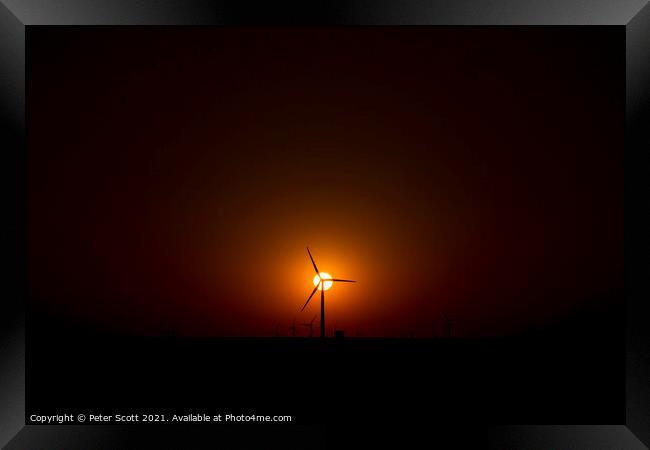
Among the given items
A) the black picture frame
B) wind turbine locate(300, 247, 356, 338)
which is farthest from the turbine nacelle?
the black picture frame

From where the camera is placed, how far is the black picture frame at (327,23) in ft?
7.82

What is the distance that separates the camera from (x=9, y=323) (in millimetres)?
2447

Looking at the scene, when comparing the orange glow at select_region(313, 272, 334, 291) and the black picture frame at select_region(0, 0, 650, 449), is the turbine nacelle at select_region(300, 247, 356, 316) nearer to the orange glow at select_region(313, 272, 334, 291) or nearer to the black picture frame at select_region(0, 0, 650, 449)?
the orange glow at select_region(313, 272, 334, 291)

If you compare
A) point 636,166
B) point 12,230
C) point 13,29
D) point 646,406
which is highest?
point 13,29

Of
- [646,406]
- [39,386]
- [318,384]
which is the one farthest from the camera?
[39,386]

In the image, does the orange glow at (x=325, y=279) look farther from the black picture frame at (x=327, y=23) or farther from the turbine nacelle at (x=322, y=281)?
the black picture frame at (x=327, y=23)

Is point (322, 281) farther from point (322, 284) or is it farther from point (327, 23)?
point (327, 23)

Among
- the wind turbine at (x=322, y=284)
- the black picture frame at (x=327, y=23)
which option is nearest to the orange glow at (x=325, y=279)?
the wind turbine at (x=322, y=284)

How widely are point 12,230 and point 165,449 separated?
127 cm

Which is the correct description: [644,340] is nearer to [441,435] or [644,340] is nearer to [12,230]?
[441,435]

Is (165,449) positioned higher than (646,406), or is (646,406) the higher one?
(646,406)

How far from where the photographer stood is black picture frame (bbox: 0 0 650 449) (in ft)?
7.82

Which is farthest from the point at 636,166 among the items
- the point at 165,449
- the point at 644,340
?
the point at 165,449

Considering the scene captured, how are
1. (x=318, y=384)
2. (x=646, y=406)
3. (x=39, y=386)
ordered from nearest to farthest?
(x=646, y=406) < (x=318, y=384) < (x=39, y=386)
